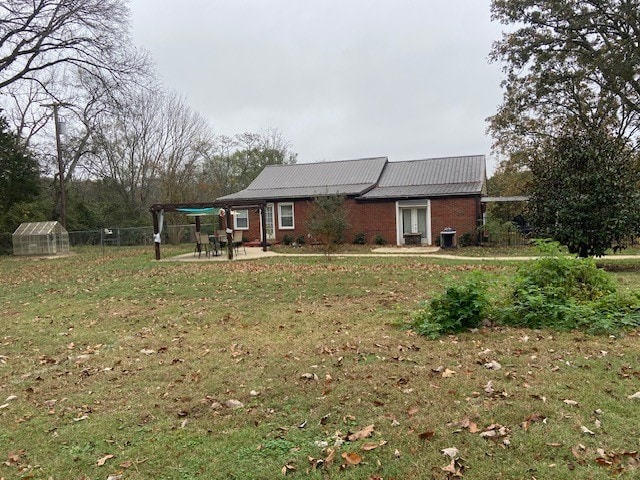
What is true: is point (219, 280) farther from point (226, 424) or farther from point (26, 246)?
point (26, 246)

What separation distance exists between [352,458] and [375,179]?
23.1 metres

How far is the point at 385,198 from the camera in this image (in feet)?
75.6

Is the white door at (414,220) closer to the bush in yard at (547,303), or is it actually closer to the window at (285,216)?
the window at (285,216)

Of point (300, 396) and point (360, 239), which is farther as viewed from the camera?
point (360, 239)

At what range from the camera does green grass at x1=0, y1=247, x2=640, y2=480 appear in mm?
3080

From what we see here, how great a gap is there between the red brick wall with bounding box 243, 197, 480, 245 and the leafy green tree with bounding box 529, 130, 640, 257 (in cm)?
820

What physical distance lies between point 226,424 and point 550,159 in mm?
13224

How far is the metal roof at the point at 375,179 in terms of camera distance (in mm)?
22938

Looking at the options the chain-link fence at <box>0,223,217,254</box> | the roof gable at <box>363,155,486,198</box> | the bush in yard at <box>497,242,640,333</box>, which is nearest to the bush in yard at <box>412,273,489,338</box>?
the bush in yard at <box>497,242,640,333</box>

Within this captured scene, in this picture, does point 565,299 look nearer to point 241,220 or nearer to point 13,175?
point 241,220

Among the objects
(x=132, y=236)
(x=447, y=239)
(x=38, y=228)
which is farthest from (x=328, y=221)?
(x=38, y=228)

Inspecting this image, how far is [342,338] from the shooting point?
617 cm

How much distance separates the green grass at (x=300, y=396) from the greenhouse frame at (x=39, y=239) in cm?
1898

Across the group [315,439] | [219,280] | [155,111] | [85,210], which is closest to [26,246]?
[85,210]
